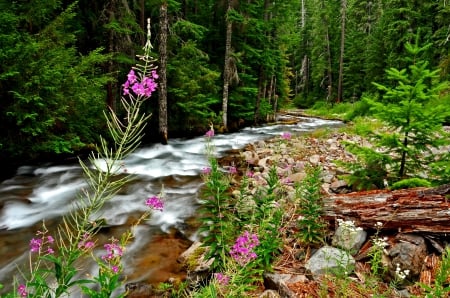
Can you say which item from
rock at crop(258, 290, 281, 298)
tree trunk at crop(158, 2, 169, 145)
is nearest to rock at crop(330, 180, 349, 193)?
rock at crop(258, 290, 281, 298)

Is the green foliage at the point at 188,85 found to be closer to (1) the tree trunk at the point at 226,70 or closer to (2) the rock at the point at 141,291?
Answer: (1) the tree trunk at the point at 226,70

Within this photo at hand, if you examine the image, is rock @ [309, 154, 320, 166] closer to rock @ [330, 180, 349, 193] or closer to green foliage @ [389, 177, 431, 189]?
rock @ [330, 180, 349, 193]

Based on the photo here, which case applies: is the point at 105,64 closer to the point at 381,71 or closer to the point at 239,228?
the point at 239,228

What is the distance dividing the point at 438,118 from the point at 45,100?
27.7 feet

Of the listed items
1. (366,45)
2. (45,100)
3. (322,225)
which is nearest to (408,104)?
(322,225)

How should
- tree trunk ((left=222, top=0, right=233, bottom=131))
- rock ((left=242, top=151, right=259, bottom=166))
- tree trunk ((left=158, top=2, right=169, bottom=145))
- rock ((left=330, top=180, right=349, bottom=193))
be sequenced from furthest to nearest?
tree trunk ((left=222, top=0, right=233, bottom=131))
tree trunk ((left=158, top=2, right=169, bottom=145))
rock ((left=242, top=151, right=259, bottom=166))
rock ((left=330, top=180, right=349, bottom=193))

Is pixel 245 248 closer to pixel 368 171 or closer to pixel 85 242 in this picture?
pixel 85 242

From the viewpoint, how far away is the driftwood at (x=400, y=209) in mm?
3379

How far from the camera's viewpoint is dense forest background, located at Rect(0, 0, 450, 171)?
7.85 metres

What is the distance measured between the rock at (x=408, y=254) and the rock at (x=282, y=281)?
93 centimetres

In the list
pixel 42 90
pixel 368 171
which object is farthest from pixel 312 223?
pixel 42 90

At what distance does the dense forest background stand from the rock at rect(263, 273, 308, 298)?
3.52 meters

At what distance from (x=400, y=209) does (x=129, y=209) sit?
524 centimetres

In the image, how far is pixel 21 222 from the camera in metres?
6.06
